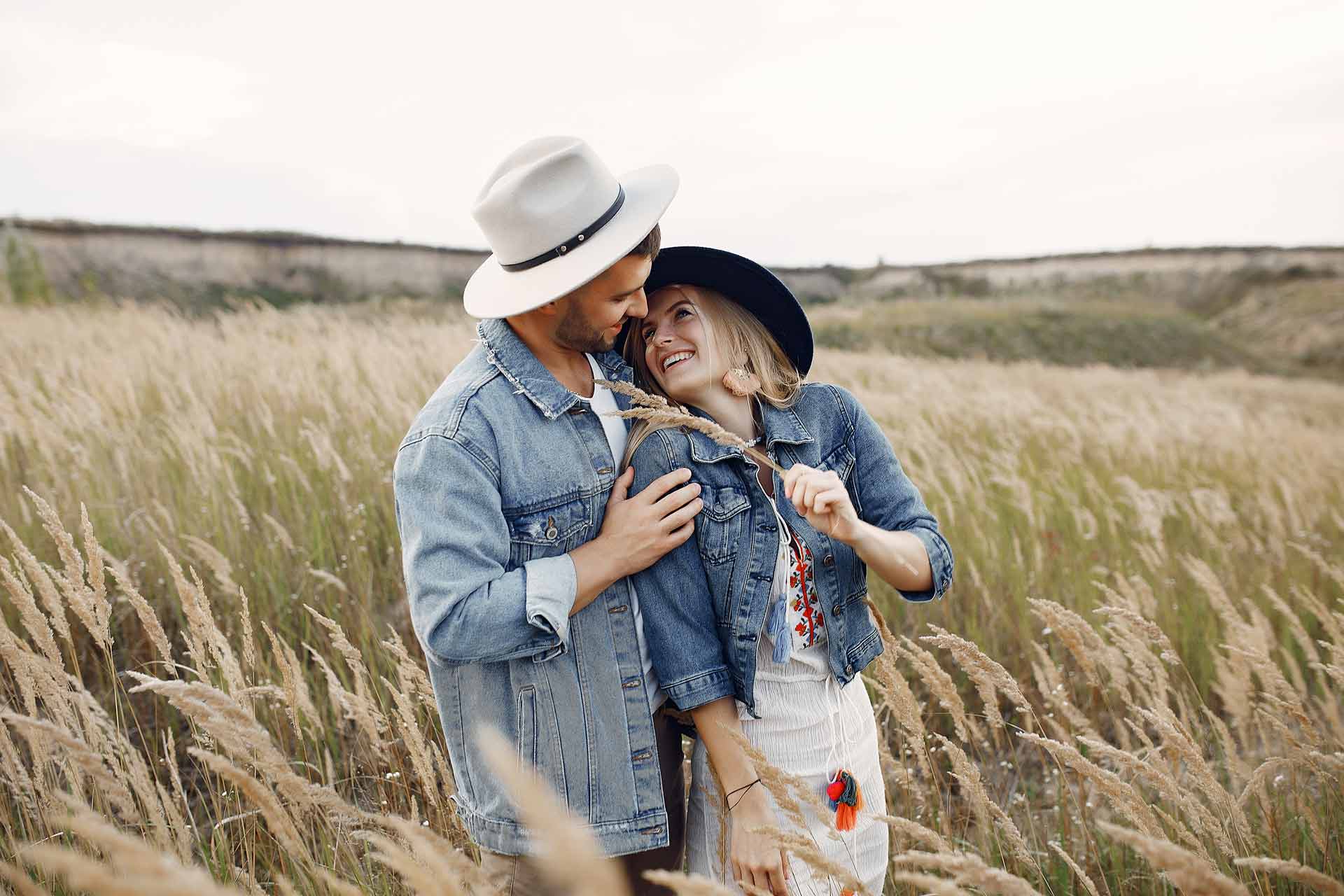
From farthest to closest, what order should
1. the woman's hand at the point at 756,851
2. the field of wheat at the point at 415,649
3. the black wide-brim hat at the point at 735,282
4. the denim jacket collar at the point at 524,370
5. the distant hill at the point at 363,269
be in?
the distant hill at the point at 363,269 → the black wide-brim hat at the point at 735,282 → the denim jacket collar at the point at 524,370 → the woman's hand at the point at 756,851 → the field of wheat at the point at 415,649

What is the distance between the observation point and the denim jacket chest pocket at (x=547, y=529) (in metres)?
1.72

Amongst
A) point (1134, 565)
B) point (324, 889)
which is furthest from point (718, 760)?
point (1134, 565)

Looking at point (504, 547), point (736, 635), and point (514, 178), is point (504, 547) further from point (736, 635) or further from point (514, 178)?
point (514, 178)

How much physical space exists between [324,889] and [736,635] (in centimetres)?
97

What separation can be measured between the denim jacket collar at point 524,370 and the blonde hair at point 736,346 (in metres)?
0.29

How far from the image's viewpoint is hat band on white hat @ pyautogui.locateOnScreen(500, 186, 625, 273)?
5.77 feet

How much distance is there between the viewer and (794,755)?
1.81 metres

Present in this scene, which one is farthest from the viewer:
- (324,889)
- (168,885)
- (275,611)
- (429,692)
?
(275,611)

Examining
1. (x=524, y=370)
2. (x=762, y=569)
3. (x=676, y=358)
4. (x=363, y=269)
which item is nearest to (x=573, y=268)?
(x=524, y=370)

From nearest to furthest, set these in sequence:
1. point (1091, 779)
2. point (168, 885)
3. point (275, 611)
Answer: point (168, 885) → point (1091, 779) → point (275, 611)

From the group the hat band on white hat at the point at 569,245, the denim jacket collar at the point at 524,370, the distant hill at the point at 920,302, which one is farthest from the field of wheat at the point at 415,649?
the distant hill at the point at 920,302

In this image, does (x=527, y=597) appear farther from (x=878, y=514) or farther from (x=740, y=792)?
(x=878, y=514)

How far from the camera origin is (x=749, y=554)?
1.83m

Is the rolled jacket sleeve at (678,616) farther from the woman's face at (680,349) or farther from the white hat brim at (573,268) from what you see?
the white hat brim at (573,268)
